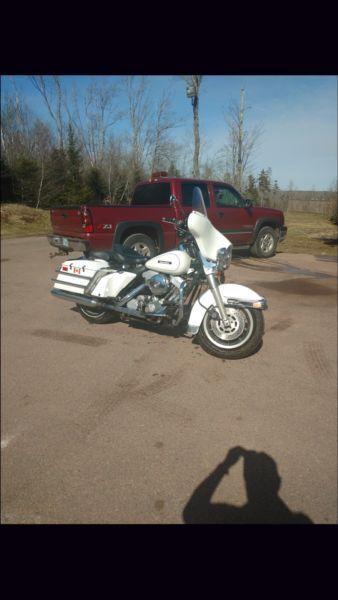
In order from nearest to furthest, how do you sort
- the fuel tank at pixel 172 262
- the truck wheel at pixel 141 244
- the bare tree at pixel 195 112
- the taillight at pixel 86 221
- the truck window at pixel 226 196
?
the bare tree at pixel 195 112 < the taillight at pixel 86 221 < the truck window at pixel 226 196 < the fuel tank at pixel 172 262 < the truck wheel at pixel 141 244

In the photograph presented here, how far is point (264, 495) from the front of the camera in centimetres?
200

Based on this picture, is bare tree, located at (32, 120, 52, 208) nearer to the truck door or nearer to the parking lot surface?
the parking lot surface

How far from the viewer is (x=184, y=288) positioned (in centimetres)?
203

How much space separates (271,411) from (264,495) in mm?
748

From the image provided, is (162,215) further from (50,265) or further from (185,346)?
(185,346)

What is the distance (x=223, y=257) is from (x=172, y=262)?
46 centimetres

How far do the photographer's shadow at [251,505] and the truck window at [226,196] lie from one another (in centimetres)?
176

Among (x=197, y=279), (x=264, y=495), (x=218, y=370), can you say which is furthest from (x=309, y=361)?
(x=197, y=279)

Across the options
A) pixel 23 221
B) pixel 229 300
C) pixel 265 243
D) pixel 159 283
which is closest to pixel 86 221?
pixel 23 221

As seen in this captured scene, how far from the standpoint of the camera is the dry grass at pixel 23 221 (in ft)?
5.01

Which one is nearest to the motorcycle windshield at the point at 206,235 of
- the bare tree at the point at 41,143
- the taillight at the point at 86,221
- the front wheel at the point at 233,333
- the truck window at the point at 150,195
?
the front wheel at the point at 233,333

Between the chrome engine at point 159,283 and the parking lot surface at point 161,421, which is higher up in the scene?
the chrome engine at point 159,283

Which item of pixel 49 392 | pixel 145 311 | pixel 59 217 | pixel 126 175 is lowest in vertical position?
pixel 49 392

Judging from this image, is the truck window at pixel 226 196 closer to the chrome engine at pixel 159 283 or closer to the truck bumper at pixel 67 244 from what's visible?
the chrome engine at pixel 159 283
